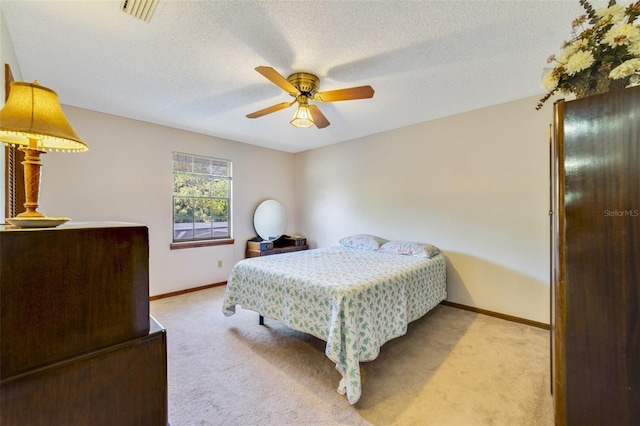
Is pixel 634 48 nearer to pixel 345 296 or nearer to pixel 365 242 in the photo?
pixel 345 296

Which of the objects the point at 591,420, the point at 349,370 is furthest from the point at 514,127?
the point at 349,370

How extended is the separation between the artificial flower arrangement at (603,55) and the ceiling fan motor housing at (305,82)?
1.63 meters

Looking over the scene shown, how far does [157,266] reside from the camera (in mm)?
3615

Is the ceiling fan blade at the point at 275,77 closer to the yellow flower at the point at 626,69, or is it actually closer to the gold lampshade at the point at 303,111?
the gold lampshade at the point at 303,111

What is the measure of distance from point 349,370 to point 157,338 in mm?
1215

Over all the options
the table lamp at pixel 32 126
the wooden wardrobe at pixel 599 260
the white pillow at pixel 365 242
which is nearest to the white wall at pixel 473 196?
the white pillow at pixel 365 242

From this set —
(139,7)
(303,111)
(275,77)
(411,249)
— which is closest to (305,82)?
(303,111)

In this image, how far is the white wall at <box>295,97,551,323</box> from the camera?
2.78 m

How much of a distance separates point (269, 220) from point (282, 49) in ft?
10.3

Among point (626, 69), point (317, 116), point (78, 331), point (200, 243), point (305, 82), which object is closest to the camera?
point (78, 331)

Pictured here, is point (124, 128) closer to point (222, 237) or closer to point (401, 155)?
point (222, 237)

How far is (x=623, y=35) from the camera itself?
3.07 ft

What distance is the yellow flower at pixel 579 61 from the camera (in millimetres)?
1013

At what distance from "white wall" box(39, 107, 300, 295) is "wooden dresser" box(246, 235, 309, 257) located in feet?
0.60
